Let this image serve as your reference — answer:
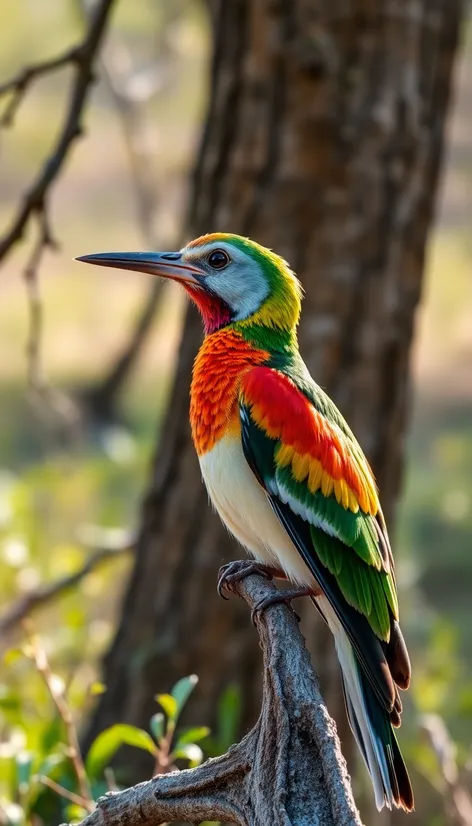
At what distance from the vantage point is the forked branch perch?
1.44 metres

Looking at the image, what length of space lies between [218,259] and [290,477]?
631 millimetres

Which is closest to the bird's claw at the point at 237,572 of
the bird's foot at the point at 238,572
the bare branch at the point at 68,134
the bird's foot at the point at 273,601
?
the bird's foot at the point at 238,572

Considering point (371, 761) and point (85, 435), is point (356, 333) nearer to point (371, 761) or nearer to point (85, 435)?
point (371, 761)

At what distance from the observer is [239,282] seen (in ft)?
8.91

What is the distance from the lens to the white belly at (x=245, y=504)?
2.45 meters

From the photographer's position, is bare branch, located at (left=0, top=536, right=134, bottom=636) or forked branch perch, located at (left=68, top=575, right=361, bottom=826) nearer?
forked branch perch, located at (left=68, top=575, right=361, bottom=826)

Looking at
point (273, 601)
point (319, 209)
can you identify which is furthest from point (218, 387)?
point (319, 209)

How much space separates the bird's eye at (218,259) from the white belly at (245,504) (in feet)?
1.60

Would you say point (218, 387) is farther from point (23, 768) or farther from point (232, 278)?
point (23, 768)

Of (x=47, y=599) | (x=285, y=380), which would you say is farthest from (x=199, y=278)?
(x=47, y=599)

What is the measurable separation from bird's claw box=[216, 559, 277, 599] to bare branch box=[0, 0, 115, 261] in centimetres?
126

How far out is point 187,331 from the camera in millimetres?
3883

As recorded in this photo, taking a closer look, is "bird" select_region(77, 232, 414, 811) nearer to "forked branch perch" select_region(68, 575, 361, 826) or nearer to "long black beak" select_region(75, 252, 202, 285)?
"long black beak" select_region(75, 252, 202, 285)

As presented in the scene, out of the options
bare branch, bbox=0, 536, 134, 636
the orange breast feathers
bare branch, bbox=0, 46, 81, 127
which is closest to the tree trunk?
bare branch, bbox=0, 536, 134, 636
